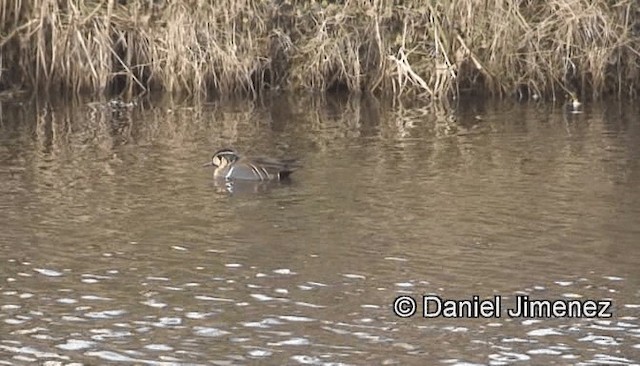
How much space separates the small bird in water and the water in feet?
0.65

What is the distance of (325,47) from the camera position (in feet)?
62.5

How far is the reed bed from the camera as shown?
60.7 ft

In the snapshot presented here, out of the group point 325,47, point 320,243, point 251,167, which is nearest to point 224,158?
point 251,167

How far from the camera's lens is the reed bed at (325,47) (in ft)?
60.7

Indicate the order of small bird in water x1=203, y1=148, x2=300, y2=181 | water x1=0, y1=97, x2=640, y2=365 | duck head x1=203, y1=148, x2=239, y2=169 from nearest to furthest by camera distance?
water x1=0, y1=97, x2=640, y2=365 → small bird in water x1=203, y1=148, x2=300, y2=181 → duck head x1=203, y1=148, x2=239, y2=169

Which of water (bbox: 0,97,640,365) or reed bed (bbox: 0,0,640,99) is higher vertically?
reed bed (bbox: 0,0,640,99)

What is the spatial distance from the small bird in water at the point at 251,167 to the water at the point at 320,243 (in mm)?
197

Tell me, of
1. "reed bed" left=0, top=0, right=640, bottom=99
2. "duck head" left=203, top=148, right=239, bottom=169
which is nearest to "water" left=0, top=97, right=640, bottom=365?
"duck head" left=203, top=148, right=239, bottom=169

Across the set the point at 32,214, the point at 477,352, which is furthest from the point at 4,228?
the point at 477,352

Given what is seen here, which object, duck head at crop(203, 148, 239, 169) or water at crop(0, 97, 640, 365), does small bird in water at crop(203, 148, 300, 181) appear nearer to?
duck head at crop(203, 148, 239, 169)

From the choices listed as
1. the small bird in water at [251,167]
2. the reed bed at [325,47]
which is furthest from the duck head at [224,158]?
the reed bed at [325,47]

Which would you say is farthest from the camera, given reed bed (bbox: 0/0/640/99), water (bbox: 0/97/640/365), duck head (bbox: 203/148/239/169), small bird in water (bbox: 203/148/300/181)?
reed bed (bbox: 0/0/640/99)

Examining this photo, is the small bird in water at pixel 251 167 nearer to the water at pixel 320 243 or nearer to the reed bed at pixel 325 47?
the water at pixel 320 243

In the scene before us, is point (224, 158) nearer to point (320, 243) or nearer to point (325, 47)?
point (320, 243)
